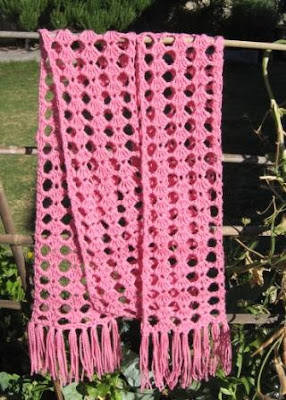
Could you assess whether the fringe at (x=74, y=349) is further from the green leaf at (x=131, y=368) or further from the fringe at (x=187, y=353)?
the green leaf at (x=131, y=368)

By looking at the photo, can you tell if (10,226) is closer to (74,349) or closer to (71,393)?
(74,349)

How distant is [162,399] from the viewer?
192cm

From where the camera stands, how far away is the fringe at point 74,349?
4.83 ft

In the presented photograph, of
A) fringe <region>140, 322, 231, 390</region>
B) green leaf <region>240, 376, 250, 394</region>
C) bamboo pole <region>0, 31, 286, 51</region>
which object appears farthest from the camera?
green leaf <region>240, 376, 250, 394</region>

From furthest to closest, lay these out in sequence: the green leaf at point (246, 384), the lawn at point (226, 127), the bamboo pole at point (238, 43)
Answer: the lawn at point (226, 127)
the green leaf at point (246, 384)
the bamboo pole at point (238, 43)

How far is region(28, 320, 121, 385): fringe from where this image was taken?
147 cm

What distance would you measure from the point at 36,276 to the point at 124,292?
8.5 inches

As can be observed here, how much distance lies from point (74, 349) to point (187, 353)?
0.90 ft

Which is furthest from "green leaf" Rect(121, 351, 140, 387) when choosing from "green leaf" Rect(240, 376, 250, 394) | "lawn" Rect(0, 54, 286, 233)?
"lawn" Rect(0, 54, 286, 233)

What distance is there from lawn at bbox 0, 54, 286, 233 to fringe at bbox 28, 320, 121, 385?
2.36ft

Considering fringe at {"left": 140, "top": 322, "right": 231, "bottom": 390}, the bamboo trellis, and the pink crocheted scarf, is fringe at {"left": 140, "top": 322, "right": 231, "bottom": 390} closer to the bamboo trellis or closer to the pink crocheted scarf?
the pink crocheted scarf

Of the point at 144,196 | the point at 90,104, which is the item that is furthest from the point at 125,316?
the point at 90,104

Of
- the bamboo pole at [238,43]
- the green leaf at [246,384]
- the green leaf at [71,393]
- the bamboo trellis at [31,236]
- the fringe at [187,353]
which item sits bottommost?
the green leaf at [71,393]

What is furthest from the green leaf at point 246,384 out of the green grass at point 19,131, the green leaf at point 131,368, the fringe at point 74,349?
the green grass at point 19,131
